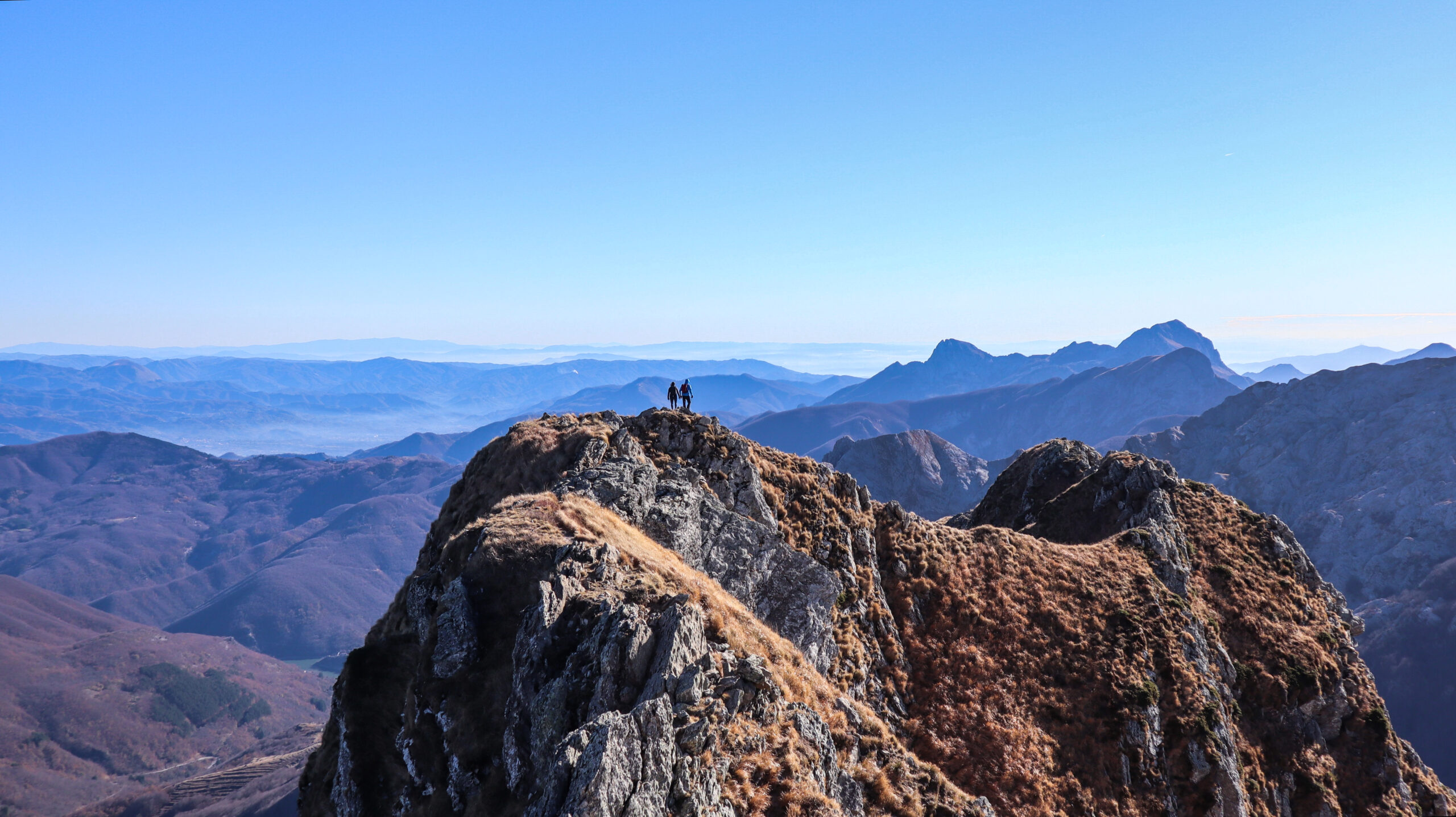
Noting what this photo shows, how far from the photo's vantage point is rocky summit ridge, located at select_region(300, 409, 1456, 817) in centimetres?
2145

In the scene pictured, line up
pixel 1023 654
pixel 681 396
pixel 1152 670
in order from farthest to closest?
pixel 681 396 → pixel 1152 670 → pixel 1023 654

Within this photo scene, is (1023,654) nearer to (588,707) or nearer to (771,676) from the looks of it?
(771,676)

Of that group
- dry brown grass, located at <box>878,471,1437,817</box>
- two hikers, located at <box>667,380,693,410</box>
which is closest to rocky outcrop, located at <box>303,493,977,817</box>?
dry brown grass, located at <box>878,471,1437,817</box>

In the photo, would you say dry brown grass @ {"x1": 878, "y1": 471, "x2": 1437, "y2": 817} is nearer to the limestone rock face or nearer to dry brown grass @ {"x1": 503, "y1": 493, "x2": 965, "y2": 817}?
dry brown grass @ {"x1": 503, "y1": 493, "x2": 965, "y2": 817}

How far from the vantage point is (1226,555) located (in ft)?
185

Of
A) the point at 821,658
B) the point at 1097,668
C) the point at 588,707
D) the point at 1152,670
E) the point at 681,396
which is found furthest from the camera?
the point at 681,396

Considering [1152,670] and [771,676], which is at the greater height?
[771,676]

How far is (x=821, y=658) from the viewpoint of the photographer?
118 feet

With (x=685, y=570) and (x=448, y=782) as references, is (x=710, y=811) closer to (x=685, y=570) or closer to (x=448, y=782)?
(x=448, y=782)

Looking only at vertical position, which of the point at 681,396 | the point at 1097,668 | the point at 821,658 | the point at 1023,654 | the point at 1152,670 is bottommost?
the point at 1152,670

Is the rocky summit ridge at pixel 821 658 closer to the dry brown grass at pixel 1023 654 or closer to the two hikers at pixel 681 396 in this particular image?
the dry brown grass at pixel 1023 654

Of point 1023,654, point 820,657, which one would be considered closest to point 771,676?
point 820,657

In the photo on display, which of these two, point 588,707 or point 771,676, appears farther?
point 771,676

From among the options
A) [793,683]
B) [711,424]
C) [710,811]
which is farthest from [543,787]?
[711,424]
